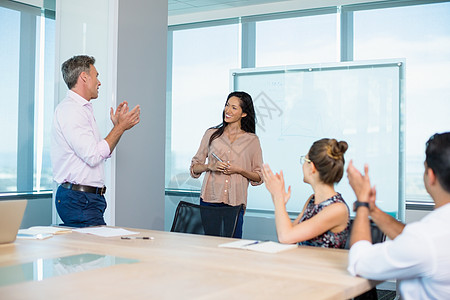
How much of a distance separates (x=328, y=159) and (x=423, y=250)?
1.06m

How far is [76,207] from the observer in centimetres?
371

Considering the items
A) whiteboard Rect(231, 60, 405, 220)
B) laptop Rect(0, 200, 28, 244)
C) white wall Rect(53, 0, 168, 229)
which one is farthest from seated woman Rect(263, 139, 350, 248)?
whiteboard Rect(231, 60, 405, 220)

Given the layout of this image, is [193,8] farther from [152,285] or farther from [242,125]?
[152,285]

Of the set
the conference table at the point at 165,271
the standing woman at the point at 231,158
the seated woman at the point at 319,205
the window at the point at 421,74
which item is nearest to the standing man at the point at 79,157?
the standing woman at the point at 231,158

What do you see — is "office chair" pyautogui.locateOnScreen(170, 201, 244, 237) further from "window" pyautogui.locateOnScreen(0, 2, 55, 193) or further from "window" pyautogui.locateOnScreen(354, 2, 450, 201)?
"window" pyautogui.locateOnScreen(0, 2, 55, 193)

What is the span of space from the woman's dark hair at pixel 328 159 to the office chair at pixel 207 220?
68 cm

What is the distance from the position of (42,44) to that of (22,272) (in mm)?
4713

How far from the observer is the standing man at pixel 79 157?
3.68 metres

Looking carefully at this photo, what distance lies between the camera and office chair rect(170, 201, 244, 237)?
3258 millimetres

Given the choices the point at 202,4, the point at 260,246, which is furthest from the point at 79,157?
the point at 202,4

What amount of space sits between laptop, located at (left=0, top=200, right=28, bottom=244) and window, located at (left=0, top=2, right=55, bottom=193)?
3.47 m

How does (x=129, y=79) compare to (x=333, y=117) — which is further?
(x=333, y=117)

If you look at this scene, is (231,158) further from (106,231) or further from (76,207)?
(106,231)

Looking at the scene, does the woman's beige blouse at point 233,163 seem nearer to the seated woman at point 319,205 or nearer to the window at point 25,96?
the seated woman at point 319,205
